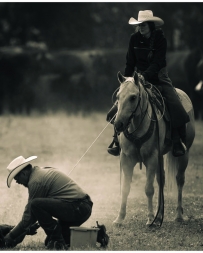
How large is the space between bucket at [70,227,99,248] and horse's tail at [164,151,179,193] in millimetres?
3468

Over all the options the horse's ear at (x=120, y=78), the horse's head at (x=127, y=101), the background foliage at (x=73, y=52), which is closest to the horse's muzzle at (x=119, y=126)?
the horse's head at (x=127, y=101)

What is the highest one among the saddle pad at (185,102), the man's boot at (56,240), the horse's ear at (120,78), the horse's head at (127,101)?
the horse's ear at (120,78)

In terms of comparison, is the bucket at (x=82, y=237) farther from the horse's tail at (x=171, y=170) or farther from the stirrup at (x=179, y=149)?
the horse's tail at (x=171, y=170)

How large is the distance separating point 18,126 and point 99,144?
5.39 metres

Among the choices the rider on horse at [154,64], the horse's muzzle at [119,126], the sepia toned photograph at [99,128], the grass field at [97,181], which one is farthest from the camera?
the rider on horse at [154,64]

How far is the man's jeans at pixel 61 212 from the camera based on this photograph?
7727 mm

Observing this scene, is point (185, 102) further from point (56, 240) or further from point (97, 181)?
point (56, 240)

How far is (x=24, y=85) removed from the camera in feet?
107

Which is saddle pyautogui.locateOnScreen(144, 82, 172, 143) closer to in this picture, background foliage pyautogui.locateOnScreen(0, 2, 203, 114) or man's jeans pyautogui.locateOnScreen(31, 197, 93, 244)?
man's jeans pyautogui.locateOnScreen(31, 197, 93, 244)

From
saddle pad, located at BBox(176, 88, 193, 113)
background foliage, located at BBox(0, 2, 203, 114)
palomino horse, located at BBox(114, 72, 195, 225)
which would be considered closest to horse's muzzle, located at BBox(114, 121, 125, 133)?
palomino horse, located at BBox(114, 72, 195, 225)

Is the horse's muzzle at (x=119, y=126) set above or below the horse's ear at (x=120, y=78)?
below

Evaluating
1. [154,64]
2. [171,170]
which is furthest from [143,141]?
[171,170]

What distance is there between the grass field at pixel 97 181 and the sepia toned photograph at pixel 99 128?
26mm

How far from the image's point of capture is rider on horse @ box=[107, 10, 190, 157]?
395 inches
